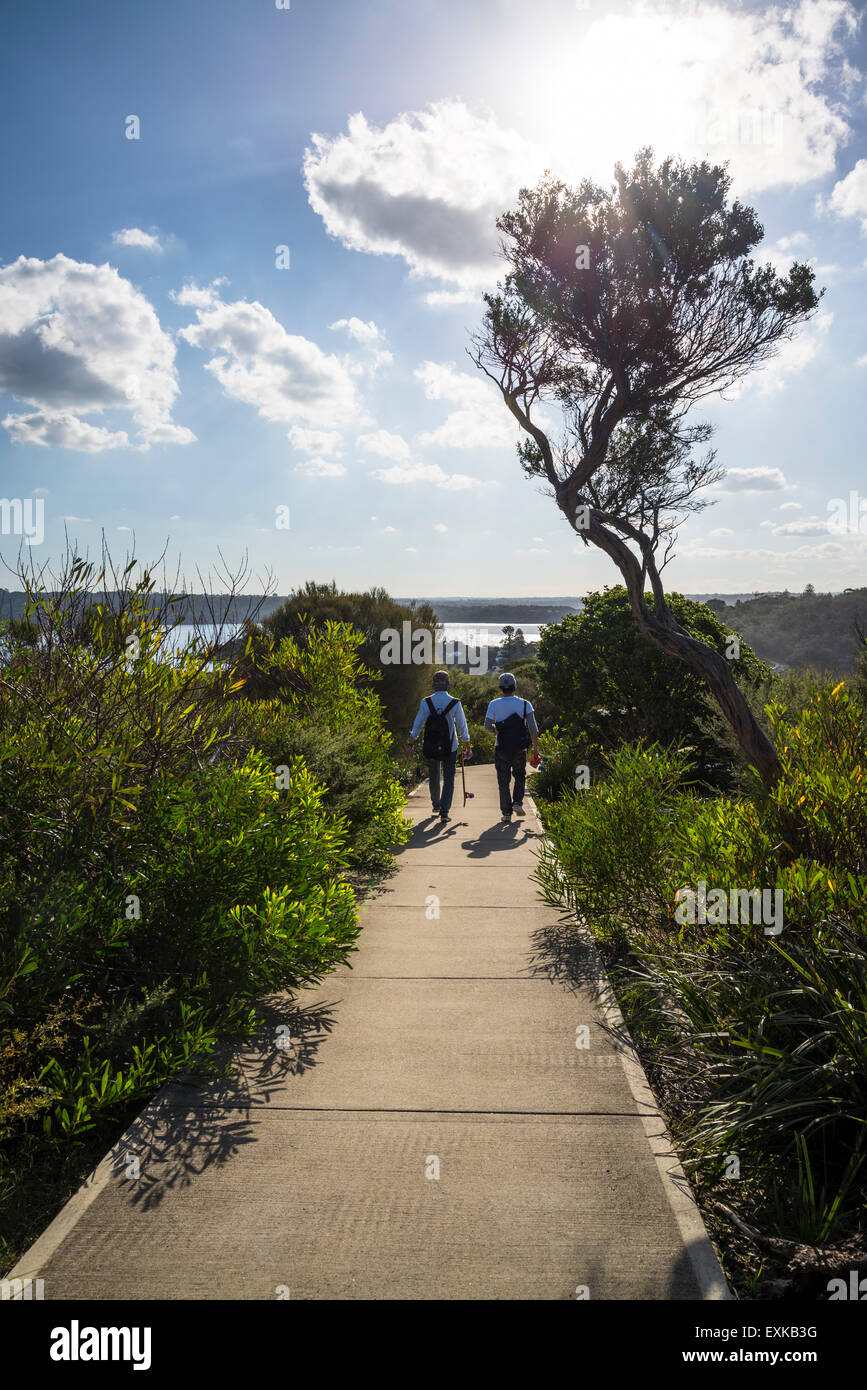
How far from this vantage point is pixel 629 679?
11.6 m

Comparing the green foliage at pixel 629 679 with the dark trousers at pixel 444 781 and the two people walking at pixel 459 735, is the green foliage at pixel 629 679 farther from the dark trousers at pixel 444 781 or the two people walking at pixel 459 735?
the dark trousers at pixel 444 781

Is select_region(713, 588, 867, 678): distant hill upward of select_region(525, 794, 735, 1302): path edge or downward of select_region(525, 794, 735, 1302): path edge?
upward

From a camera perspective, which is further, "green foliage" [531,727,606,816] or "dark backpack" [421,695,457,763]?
"green foliage" [531,727,606,816]

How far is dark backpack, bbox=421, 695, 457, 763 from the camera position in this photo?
30.9 feet

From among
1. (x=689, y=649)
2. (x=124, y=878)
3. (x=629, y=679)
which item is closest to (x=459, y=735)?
(x=689, y=649)

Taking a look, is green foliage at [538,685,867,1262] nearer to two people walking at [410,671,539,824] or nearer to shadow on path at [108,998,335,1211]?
shadow on path at [108,998,335,1211]

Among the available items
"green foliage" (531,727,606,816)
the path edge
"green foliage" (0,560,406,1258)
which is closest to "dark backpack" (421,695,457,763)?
"green foliage" (531,727,606,816)

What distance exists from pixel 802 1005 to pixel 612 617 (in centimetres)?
968

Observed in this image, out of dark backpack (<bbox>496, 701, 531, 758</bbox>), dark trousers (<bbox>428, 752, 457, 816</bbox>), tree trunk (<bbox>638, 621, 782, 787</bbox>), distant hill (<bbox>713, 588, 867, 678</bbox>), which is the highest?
distant hill (<bbox>713, 588, 867, 678</bbox>)

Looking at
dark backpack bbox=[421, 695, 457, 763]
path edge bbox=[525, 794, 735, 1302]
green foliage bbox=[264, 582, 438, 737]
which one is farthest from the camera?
green foliage bbox=[264, 582, 438, 737]

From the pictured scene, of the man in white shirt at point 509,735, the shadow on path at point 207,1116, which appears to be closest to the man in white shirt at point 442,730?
the man in white shirt at point 509,735

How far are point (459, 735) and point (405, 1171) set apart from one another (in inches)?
285
